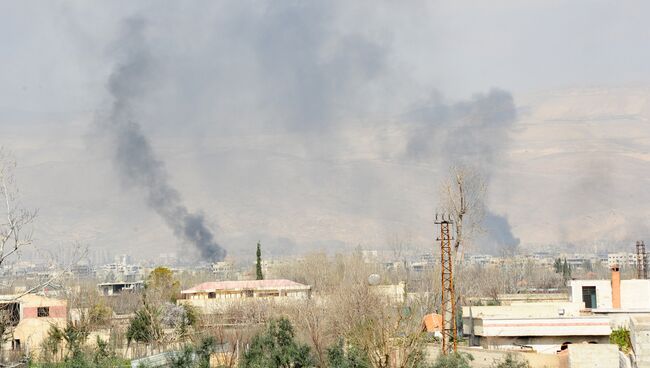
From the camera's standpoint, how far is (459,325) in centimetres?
4084

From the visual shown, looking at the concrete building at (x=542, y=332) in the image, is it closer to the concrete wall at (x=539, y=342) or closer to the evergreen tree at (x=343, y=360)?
the concrete wall at (x=539, y=342)

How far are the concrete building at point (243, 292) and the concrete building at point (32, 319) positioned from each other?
331 inches

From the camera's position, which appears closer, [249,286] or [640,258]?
[640,258]

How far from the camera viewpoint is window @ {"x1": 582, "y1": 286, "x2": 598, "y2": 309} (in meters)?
41.3

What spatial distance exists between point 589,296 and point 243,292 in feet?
75.5

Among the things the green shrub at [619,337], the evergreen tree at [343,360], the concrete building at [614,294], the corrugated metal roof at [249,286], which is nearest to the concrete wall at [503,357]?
the green shrub at [619,337]

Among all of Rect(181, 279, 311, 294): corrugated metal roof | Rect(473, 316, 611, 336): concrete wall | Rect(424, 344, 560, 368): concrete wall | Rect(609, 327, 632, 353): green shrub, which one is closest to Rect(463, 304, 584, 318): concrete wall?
Rect(473, 316, 611, 336): concrete wall

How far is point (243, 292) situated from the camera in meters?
58.3

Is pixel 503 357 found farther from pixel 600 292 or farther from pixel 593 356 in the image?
pixel 600 292

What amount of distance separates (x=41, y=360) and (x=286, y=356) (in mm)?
14546

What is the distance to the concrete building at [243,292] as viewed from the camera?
53.5 metres

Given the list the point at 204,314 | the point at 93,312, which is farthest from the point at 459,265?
the point at 93,312

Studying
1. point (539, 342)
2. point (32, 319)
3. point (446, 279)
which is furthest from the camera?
point (32, 319)

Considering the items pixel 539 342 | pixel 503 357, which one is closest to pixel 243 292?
pixel 539 342
